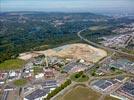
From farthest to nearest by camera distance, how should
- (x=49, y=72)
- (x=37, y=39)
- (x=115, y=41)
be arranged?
(x=37, y=39), (x=115, y=41), (x=49, y=72)

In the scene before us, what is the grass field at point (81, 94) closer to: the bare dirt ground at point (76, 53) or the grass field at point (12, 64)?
the bare dirt ground at point (76, 53)

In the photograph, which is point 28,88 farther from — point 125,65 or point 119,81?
point 125,65

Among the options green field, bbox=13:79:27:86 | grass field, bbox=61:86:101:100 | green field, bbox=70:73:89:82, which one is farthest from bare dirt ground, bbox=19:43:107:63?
grass field, bbox=61:86:101:100

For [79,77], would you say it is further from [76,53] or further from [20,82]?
[76,53]

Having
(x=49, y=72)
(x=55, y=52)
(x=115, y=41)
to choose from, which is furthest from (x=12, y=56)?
(x=115, y=41)

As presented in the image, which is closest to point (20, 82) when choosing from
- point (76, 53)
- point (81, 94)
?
point (81, 94)

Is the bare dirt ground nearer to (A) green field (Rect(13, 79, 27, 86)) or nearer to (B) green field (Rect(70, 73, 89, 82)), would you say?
(B) green field (Rect(70, 73, 89, 82))
